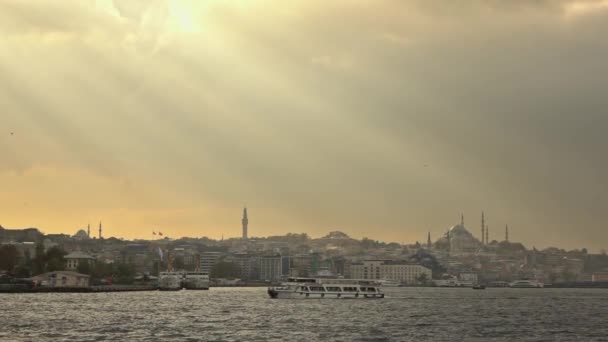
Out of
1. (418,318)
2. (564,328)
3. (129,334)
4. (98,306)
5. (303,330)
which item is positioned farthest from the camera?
(98,306)

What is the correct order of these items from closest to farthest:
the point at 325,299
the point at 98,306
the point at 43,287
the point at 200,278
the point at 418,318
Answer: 1. the point at 418,318
2. the point at 98,306
3. the point at 325,299
4. the point at 43,287
5. the point at 200,278

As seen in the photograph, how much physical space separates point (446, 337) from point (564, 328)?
1602cm

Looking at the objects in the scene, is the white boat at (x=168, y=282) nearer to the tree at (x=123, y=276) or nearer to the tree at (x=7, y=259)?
the tree at (x=123, y=276)

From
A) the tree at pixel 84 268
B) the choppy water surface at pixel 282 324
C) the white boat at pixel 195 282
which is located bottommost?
the choppy water surface at pixel 282 324

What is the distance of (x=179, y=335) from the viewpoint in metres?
62.9

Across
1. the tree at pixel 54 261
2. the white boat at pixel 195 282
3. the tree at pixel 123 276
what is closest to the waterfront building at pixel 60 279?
the tree at pixel 54 261

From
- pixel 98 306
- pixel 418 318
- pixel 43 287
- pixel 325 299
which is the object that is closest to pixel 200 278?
pixel 43 287

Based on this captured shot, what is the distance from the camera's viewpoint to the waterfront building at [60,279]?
513 feet

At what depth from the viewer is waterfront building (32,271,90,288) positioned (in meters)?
156

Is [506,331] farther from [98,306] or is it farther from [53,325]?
[98,306]

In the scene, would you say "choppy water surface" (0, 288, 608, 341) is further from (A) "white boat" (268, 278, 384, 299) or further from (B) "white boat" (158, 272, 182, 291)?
(B) "white boat" (158, 272, 182, 291)

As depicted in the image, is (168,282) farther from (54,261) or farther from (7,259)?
(7,259)

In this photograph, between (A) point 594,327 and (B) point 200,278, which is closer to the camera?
(A) point 594,327

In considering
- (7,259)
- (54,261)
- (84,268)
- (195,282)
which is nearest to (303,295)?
(54,261)
